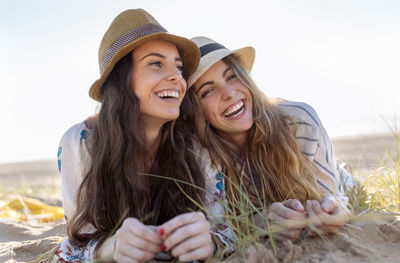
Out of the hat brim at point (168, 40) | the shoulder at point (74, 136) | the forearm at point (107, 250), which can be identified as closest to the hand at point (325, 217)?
the forearm at point (107, 250)

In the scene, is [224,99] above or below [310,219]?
above

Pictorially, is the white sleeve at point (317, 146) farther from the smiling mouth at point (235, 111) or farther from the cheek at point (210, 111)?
the cheek at point (210, 111)

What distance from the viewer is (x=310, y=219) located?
1.95 m

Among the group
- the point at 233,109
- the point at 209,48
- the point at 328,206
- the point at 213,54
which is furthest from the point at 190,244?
the point at 209,48

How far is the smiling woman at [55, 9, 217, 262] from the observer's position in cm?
243

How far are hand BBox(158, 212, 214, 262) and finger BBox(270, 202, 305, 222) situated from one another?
492 millimetres

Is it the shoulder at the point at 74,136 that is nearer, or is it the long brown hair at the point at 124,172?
the long brown hair at the point at 124,172

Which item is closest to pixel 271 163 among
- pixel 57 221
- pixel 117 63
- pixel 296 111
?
pixel 296 111

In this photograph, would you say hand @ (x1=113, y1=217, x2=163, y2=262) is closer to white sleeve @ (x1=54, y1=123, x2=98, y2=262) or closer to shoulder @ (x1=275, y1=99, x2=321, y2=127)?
white sleeve @ (x1=54, y1=123, x2=98, y2=262)

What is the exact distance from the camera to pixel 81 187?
96.0 inches

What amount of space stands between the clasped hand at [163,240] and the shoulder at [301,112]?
1.59 meters

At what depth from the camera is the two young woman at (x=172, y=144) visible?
2.42 metres

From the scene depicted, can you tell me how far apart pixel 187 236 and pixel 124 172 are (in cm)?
97

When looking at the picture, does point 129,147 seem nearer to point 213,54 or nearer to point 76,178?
point 76,178
